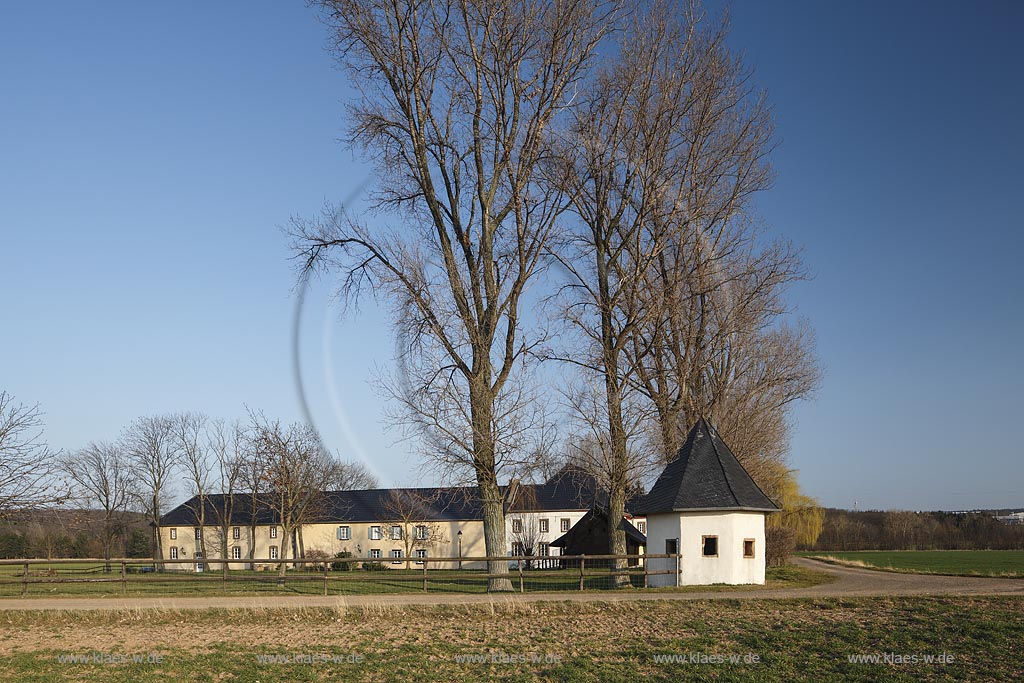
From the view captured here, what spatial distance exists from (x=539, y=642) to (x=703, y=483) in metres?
14.1

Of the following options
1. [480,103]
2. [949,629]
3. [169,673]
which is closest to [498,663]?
[169,673]

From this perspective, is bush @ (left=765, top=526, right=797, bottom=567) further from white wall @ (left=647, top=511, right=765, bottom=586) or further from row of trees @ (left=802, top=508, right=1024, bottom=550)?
row of trees @ (left=802, top=508, right=1024, bottom=550)

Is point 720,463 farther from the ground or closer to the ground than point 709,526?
farther from the ground

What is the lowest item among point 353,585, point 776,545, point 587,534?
point 776,545

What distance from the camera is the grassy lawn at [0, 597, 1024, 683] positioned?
14.1 m

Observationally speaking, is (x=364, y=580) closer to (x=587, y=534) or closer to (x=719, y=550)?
(x=719, y=550)

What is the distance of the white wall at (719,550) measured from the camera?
2844cm

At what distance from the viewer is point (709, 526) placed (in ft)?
94.4

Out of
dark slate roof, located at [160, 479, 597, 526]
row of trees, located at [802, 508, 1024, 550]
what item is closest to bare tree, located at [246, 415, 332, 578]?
dark slate roof, located at [160, 479, 597, 526]

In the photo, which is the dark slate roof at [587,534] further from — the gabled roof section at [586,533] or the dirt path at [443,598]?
the dirt path at [443,598]

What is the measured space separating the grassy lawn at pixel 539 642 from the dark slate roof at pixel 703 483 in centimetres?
669

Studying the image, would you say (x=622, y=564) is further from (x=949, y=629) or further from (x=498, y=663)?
(x=498, y=663)

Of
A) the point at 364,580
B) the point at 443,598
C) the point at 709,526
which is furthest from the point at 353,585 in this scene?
the point at 709,526

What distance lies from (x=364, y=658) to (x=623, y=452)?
608 inches
